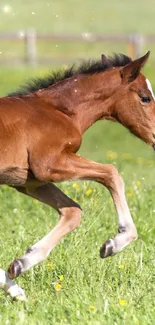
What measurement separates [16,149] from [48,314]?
1.44 m

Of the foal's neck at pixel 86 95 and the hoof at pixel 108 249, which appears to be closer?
the hoof at pixel 108 249

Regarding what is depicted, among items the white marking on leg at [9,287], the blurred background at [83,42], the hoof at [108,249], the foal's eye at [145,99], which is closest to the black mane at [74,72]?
the foal's eye at [145,99]

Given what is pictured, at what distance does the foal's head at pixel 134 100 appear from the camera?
23.9 feet

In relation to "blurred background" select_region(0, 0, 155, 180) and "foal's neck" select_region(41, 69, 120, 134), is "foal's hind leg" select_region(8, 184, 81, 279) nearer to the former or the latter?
"foal's neck" select_region(41, 69, 120, 134)

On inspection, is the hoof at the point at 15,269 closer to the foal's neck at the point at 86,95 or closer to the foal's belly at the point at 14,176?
the foal's belly at the point at 14,176

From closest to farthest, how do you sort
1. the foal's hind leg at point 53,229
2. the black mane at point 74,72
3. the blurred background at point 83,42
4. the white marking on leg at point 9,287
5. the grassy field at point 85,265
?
the grassy field at point 85,265
the white marking on leg at point 9,287
the foal's hind leg at point 53,229
the black mane at point 74,72
the blurred background at point 83,42

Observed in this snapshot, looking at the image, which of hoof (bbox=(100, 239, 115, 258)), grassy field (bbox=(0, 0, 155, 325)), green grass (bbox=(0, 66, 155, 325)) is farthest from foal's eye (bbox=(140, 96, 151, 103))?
hoof (bbox=(100, 239, 115, 258))

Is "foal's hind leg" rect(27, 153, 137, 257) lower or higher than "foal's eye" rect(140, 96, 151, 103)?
lower

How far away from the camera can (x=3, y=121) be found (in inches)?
266

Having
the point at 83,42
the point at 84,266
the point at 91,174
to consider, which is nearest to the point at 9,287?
the point at 84,266

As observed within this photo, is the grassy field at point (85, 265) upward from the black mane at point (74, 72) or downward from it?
downward

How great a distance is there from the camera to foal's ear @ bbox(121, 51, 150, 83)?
7.22 metres

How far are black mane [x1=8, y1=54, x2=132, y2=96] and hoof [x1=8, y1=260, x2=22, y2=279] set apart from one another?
1494 millimetres

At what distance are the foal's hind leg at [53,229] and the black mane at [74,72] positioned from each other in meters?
0.78
